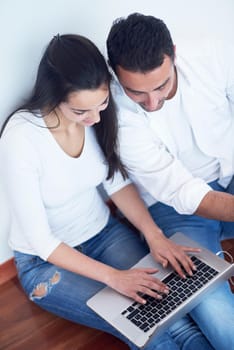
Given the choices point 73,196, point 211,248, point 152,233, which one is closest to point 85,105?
point 73,196

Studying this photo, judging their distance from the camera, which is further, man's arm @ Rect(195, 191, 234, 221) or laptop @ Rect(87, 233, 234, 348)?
man's arm @ Rect(195, 191, 234, 221)

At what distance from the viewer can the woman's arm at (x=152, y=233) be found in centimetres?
121

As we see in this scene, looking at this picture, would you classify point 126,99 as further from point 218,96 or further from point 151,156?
point 218,96

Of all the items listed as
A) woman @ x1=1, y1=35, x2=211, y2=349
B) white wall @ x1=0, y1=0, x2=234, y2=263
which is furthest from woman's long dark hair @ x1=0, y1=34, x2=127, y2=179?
white wall @ x1=0, y1=0, x2=234, y2=263

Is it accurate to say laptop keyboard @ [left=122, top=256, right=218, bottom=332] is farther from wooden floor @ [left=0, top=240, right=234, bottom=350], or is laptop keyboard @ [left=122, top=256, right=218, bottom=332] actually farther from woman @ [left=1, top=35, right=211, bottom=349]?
wooden floor @ [left=0, top=240, right=234, bottom=350]

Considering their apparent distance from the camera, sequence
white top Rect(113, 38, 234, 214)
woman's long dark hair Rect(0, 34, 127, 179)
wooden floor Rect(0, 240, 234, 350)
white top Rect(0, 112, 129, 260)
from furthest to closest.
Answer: wooden floor Rect(0, 240, 234, 350)
white top Rect(113, 38, 234, 214)
white top Rect(0, 112, 129, 260)
woman's long dark hair Rect(0, 34, 127, 179)

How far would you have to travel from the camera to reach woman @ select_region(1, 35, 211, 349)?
107 centimetres

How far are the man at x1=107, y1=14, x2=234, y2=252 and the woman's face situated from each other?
0.25 feet

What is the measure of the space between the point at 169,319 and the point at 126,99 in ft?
1.79

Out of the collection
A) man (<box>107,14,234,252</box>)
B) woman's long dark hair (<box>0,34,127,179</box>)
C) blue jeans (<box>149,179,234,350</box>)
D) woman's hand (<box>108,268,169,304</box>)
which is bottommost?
blue jeans (<box>149,179,234,350</box>)

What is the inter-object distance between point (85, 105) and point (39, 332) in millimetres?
714

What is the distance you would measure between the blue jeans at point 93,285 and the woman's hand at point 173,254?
10cm

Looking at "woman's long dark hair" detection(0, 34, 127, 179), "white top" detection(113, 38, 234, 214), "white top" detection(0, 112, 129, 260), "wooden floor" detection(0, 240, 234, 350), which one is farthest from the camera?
"wooden floor" detection(0, 240, 234, 350)

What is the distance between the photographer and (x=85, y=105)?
107 centimetres
